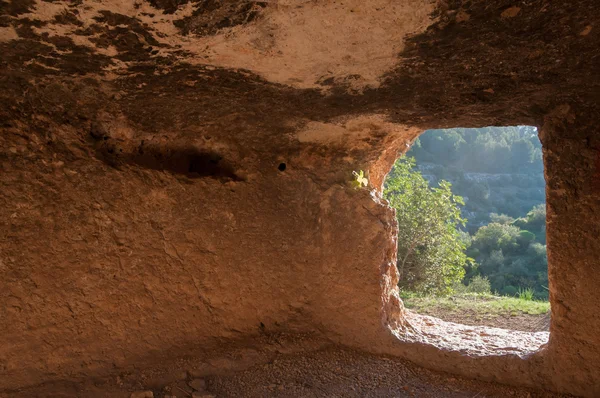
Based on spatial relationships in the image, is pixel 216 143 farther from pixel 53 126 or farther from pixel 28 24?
pixel 28 24

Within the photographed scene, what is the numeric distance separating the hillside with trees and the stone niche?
4.50m

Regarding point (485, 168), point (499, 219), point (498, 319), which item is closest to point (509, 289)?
point (499, 219)

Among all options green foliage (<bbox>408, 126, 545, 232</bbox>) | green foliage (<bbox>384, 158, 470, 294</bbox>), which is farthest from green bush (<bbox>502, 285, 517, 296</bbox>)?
green foliage (<bbox>408, 126, 545, 232</bbox>)

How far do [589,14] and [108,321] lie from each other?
2.30m

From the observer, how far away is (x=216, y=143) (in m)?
2.55

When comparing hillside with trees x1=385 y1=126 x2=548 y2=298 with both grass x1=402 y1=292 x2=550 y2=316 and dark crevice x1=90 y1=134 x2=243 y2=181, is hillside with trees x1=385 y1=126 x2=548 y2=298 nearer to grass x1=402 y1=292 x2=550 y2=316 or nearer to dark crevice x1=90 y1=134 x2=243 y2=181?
grass x1=402 y1=292 x2=550 y2=316

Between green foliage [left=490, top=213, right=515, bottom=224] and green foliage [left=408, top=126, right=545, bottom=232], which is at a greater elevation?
green foliage [left=408, top=126, right=545, bottom=232]

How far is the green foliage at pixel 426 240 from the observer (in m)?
7.23

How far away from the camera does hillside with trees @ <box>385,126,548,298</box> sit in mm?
7348

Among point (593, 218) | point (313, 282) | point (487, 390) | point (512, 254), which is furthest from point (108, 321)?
point (512, 254)

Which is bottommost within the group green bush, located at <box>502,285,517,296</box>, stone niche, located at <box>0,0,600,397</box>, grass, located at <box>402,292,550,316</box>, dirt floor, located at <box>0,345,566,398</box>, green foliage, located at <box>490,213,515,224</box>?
green bush, located at <box>502,285,517,296</box>

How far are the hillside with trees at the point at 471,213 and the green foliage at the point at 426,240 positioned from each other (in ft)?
0.05

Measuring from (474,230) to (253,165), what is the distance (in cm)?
2298

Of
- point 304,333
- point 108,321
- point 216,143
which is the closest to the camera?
point 108,321
